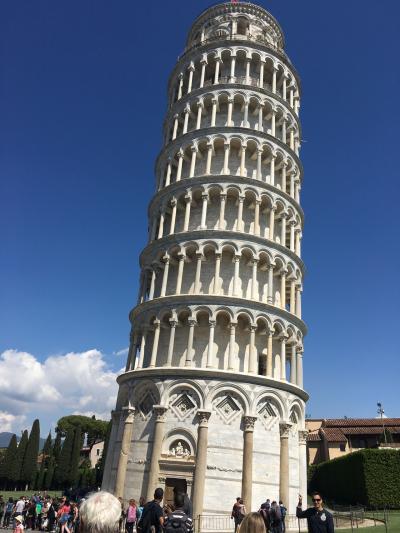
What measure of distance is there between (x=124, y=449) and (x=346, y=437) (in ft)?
126

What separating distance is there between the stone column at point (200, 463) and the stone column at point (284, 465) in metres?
4.52

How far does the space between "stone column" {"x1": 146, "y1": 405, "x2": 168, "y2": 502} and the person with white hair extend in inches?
872

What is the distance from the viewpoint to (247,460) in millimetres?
24562

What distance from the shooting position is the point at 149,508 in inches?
366

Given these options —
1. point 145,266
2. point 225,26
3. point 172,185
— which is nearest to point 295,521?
point 145,266

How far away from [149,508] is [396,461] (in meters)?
31.1

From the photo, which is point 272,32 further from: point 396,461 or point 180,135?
point 396,461

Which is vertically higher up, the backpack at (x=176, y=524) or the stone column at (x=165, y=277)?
the stone column at (x=165, y=277)

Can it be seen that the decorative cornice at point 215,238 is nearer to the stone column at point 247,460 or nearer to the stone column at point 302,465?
the stone column at point 247,460

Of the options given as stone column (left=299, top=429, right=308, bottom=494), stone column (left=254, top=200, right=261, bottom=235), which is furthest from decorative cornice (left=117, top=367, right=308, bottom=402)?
stone column (left=254, top=200, right=261, bottom=235)

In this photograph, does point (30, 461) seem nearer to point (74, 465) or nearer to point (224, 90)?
point (74, 465)

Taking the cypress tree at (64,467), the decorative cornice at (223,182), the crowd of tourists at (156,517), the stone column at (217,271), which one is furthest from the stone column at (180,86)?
the cypress tree at (64,467)

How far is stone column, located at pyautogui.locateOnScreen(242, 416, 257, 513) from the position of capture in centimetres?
2388

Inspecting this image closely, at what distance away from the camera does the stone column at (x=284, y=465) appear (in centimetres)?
2503
